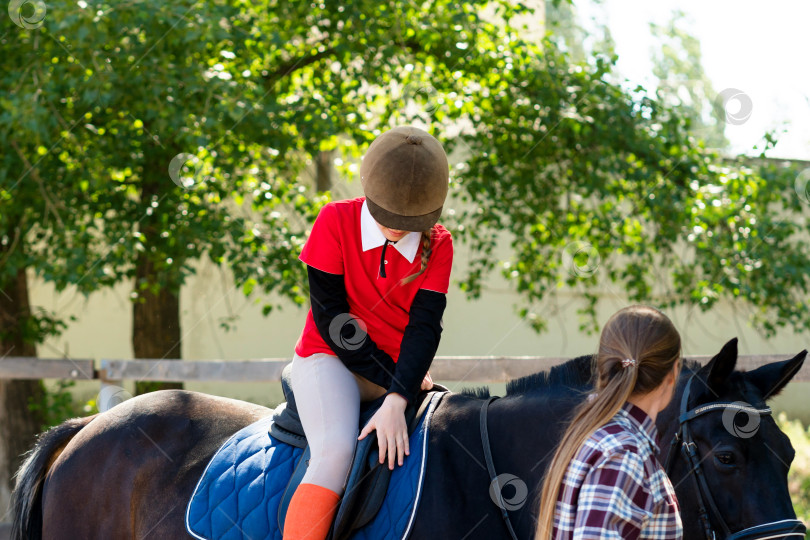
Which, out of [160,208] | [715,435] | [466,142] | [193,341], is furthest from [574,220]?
[193,341]

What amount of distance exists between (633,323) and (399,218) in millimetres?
741

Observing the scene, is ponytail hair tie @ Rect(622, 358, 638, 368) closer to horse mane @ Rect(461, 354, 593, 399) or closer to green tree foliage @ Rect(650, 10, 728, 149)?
horse mane @ Rect(461, 354, 593, 399)

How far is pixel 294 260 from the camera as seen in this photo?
5.76 m

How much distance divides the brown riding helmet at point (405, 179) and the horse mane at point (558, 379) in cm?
60

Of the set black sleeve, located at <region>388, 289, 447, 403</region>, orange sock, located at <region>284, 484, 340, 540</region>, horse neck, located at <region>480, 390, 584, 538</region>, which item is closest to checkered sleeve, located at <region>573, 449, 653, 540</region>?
horse neck, located at <region>480, 390, 584, 538</region>

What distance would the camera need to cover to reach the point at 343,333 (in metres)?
2.26

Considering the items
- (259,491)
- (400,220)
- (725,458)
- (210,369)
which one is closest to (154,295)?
(210,369)

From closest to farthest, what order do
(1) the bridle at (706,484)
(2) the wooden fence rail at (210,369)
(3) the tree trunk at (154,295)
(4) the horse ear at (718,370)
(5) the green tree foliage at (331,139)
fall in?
(1) the bridle at (706,484), (4) the horse ear at (718,370), (2) the wooden fence rail at (210,369), (5) the green tree foliage at (331,139), (3) the tree trunk at (154,295)

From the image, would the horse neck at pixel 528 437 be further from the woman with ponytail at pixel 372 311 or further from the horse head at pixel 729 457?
the horse head at pixel 729 457

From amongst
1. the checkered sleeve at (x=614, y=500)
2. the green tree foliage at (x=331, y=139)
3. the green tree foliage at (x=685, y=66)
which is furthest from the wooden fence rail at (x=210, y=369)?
the green tree foliage at (x=685, y=66)

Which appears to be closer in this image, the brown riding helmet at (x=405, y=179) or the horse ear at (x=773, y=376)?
the brown riding helmet at (x=405, y=179)

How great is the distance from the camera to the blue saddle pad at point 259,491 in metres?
2.06

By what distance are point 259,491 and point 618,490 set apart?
1.24 meters

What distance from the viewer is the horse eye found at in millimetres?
2074
